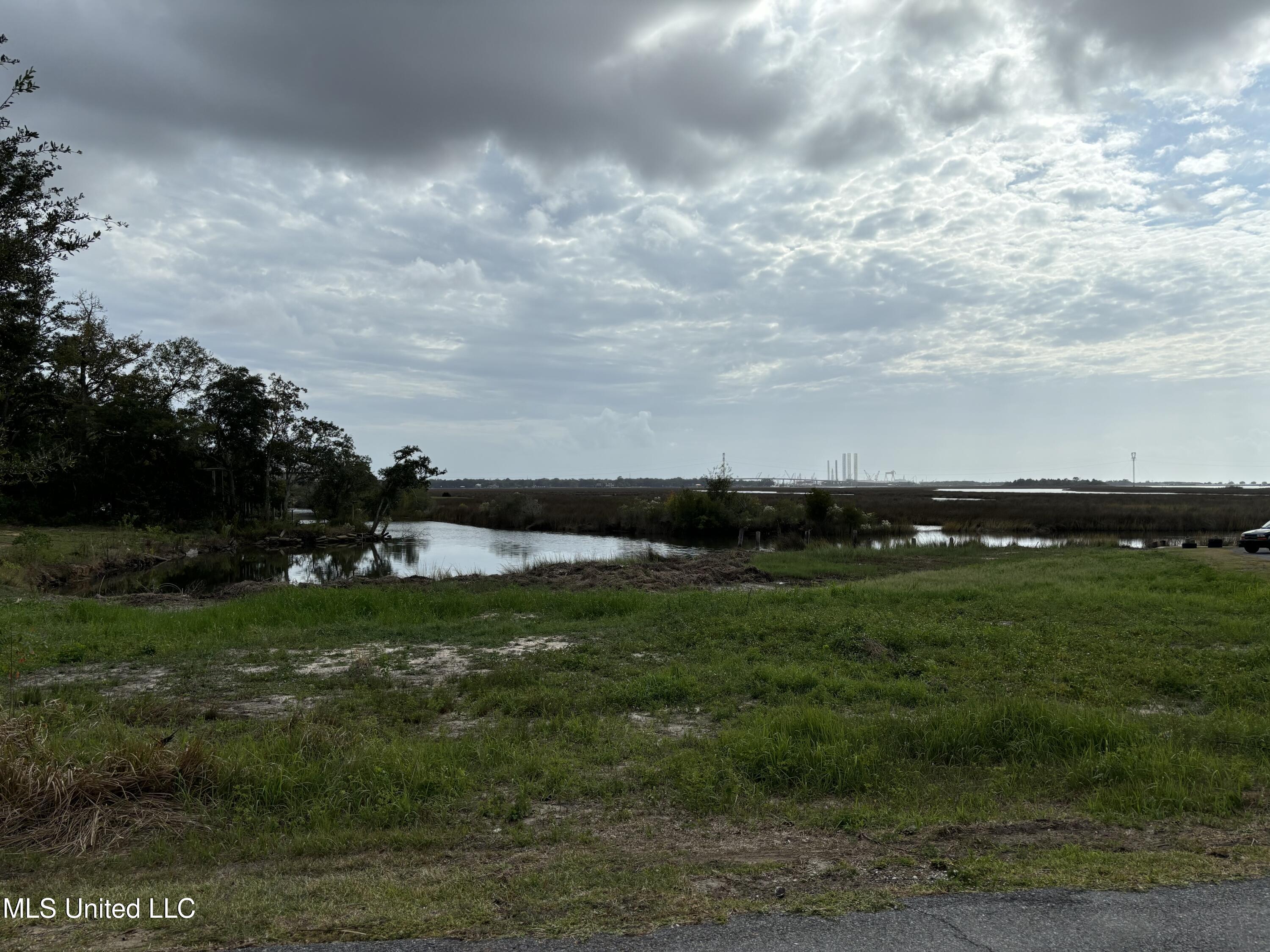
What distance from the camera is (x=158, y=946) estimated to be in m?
3.48

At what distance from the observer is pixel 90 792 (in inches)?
210

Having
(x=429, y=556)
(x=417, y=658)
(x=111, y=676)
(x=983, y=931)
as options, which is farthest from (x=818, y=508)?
(x=983, y=931)

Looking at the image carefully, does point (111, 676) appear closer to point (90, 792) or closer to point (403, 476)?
point (90, 792)

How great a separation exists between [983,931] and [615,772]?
3.21m

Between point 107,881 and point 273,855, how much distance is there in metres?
0.87

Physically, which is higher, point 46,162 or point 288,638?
point 46,162

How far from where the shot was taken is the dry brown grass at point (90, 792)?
4.98 m

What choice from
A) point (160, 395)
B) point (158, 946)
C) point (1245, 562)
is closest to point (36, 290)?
point (158, 946)

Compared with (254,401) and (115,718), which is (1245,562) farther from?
(254,401)

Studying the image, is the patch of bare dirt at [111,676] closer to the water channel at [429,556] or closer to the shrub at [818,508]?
the water channel at [429,556]

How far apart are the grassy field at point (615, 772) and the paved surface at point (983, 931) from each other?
139 mm

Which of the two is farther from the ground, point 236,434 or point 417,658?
point 236,434

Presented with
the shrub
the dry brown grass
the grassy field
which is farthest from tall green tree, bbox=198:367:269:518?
the dry brown grass

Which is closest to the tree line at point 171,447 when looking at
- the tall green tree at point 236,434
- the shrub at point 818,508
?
the tall green tree at point 236,434
